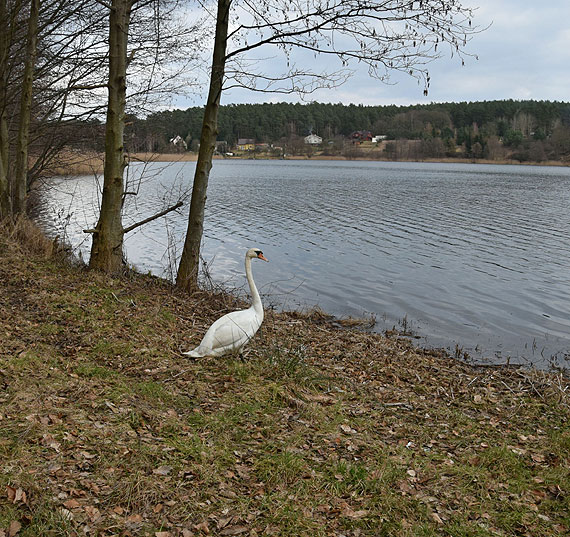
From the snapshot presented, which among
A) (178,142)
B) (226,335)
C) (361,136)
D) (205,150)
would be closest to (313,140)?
(361,136)

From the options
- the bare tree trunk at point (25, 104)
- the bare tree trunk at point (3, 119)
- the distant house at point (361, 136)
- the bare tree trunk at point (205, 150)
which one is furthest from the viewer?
the distant house at point (361, 136)

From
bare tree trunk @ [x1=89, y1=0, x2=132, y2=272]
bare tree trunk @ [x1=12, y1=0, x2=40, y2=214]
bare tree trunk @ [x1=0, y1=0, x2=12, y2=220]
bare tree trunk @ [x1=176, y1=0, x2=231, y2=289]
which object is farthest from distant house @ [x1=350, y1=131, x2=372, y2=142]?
bare tree trunk @ [x1=89, y1=0, x2=132, y2=272]

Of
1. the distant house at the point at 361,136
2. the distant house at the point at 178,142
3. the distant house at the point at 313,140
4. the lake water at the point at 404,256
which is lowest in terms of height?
the lake water at the point at 404,256

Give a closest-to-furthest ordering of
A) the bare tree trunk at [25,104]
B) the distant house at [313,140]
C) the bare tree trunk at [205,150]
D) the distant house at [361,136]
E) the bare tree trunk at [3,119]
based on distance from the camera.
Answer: the bare tree trunk at [205,150], the bare tree trunk at [25,104], the bare tree trunk at [3,119], the distant house at [313,140], the distant house at [361,136]

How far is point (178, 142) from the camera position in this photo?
15.2 meters

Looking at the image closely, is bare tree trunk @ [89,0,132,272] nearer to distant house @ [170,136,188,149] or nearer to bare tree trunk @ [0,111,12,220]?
bare tree trunk @ [0,111,12,220]

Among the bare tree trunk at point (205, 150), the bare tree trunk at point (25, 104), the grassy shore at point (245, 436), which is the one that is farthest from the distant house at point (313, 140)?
the grassy shore at point (245, 436)

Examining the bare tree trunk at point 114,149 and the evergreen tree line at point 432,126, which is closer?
the bare tree trunk at point 114,149

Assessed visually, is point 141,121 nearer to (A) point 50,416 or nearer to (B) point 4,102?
(B) point 4,102

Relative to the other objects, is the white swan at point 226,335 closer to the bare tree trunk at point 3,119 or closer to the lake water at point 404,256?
the lake water at point 404,256

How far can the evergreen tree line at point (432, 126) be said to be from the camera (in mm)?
104250

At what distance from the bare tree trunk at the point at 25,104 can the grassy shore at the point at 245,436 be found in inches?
170

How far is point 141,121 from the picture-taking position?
46.6 ft

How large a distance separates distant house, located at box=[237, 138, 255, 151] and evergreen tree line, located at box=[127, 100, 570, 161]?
1.16 meters
